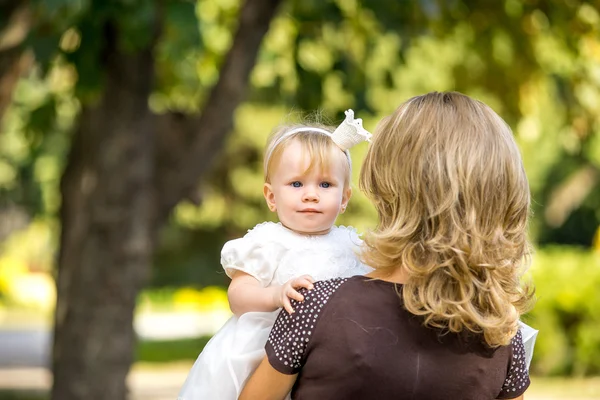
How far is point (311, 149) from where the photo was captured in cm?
265

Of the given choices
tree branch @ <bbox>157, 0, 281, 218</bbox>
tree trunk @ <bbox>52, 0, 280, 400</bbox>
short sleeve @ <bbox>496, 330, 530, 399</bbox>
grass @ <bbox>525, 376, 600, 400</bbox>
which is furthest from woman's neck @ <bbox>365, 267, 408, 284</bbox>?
grass @ <bbox>525, 376, 600, 400</bbox>

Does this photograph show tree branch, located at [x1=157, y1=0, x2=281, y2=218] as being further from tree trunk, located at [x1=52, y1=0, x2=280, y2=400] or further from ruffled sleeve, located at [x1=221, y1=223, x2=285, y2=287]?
ruffled sleeve, located at [x1=221, y1=223, x2=285, y2=287]

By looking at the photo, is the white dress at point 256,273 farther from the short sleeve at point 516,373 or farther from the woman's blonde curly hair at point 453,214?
the short sleeve at point 516,373

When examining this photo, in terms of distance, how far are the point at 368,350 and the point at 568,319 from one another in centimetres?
1117

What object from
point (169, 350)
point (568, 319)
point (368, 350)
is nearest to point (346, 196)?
point (368, 350)

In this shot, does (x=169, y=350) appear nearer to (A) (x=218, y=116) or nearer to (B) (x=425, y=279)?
(A) (x=218, y=116)

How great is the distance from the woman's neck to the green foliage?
414 inches

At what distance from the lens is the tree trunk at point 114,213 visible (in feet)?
23.2

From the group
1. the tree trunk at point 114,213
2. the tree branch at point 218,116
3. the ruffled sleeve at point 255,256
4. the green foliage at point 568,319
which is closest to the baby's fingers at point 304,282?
Result: the ruffled sleeve at point 255,256

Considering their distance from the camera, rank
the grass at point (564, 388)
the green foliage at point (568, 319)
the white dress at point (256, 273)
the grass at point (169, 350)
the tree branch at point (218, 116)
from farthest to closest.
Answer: the grass at point (169, 350) → the green foliage at point (568, 319) → the grass at point (564, 388) → the tree branch at point (218, 116) → the white dress at point (256, 273)

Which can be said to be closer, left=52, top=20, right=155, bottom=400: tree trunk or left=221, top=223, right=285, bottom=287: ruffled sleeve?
left=221, top=223, right=285, bottom=287: ruffled sleeve

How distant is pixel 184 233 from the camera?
27672mm

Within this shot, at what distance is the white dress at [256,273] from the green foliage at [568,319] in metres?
10.2

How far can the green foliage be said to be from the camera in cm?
1266
